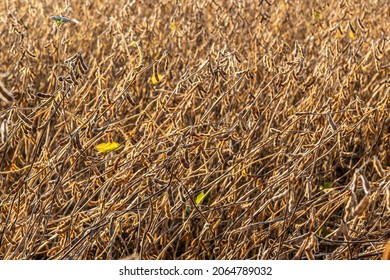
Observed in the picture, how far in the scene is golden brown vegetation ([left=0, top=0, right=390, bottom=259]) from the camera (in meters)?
1.72

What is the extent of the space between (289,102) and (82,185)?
0.79 m

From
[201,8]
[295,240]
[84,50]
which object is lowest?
[84,50]

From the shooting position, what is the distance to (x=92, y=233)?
1.66 m

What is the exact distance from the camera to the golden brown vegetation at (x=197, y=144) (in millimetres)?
1723

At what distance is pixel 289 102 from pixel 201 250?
2.15 ft

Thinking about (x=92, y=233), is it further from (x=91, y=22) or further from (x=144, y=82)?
(x=91, y=22)

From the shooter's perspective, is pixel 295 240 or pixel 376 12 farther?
pixel 376 12

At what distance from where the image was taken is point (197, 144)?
1.73 m

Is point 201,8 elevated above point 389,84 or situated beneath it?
situated beneath

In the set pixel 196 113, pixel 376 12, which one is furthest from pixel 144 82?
pixel 376 12

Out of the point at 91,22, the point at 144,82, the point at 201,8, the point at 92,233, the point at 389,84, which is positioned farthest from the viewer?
the point at 91,22

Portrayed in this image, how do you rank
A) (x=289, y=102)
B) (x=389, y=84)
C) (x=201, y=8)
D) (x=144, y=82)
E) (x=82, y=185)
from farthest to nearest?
(x=201, y=8) → (x=144, y=82) → (x=289, y=102) → (x=389, y=84) → (x=82, y=185)

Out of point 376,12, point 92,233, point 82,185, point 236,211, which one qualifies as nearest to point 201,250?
point 236,211

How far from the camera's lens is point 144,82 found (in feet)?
9.37
